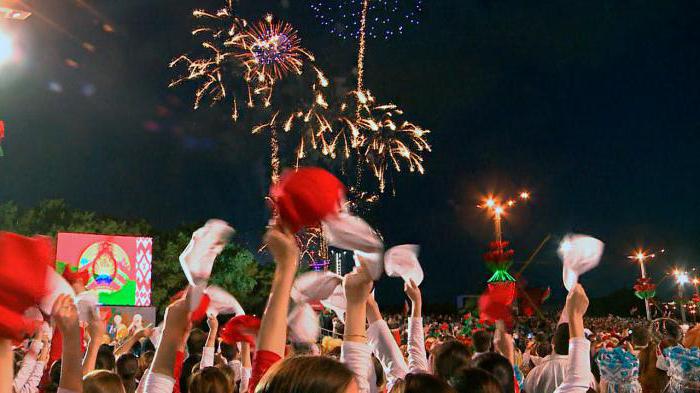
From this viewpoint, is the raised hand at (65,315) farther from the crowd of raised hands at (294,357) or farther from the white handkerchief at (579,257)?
the white handkerchief at (579,257)

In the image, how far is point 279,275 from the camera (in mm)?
2557

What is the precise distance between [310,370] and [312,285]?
4.26 ft

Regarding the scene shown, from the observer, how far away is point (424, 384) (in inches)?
Result: 109

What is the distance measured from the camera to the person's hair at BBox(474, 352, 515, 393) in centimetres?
402

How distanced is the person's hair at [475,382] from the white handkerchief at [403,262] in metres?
0.84

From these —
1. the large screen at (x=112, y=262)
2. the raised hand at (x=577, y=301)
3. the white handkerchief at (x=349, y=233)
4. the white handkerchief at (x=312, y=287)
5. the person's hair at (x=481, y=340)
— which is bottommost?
the person's hair at (x=481, y=340)

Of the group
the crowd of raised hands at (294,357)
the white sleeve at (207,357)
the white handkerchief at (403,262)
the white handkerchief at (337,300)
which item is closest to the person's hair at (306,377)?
the crowd of raised hands at (294,357)

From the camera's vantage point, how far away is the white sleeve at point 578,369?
10.8ft

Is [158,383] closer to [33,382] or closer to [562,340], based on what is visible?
[33,382]

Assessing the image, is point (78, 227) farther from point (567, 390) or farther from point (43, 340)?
point (567, 390)

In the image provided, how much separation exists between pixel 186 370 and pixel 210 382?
7.41ft

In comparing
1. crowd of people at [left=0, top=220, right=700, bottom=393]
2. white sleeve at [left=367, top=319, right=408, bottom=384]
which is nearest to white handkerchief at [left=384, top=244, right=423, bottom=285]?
crowd of people at [left=0, top=220, right=700, bottom=393]

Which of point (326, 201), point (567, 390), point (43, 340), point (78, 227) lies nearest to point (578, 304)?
point (567, 390)

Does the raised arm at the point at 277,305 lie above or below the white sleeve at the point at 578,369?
above
